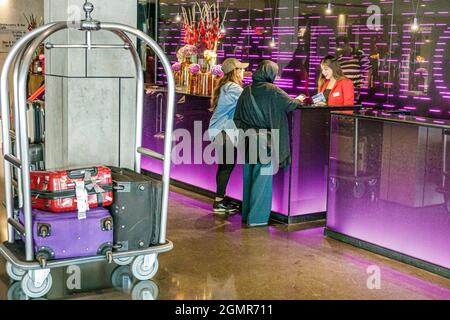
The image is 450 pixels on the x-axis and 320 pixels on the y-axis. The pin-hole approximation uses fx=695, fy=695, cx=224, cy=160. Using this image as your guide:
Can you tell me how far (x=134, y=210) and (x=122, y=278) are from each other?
1.95 feet

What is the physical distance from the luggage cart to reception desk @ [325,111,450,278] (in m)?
1.87

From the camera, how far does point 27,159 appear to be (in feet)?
13.5

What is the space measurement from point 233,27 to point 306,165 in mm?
3738

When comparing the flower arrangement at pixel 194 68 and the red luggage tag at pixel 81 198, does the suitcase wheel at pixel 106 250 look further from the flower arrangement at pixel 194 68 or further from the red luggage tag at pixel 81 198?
the flower arrangement at pixel 194 68

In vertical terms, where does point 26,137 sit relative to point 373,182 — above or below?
above

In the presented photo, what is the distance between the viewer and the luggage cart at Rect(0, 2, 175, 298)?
4.12 m

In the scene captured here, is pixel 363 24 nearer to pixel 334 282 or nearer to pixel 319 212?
pixel 319 212

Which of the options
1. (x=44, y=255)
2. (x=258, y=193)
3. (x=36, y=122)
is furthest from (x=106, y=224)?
(x=258, y=193)

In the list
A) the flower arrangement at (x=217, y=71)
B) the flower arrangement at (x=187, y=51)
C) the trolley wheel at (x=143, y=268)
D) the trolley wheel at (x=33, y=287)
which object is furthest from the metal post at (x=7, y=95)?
the flower arrangement at (x=187, y=51)

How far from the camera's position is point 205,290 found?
4707 millimetres

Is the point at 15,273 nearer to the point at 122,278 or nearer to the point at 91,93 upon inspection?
the point at 122,278

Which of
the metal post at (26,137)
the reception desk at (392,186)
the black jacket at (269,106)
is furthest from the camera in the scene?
the black jacket at (269,106)

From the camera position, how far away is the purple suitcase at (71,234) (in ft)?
14.0

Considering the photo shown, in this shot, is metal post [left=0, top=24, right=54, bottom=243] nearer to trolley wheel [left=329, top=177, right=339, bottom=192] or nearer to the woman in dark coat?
the woman in dark coat
